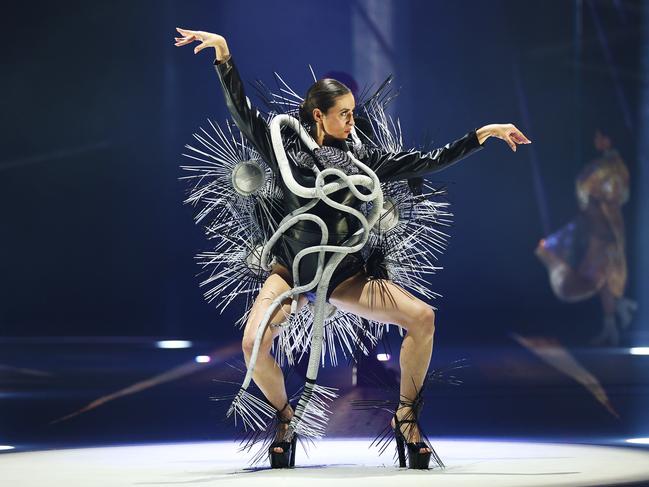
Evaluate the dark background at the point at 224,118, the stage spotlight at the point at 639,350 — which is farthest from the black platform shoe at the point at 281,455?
the stage spotlight at the point at 639,350

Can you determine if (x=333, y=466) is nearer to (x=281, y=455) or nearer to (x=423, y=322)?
(x=281, y=455)

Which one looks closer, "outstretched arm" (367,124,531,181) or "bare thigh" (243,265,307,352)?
"bare thigh" (243,265,307,352)

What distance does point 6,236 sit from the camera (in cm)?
894

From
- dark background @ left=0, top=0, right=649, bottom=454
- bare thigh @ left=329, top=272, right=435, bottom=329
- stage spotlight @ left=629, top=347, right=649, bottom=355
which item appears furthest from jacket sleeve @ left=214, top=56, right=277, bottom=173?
stage spotlight @ left=629, top=347, right=649, bottom=355

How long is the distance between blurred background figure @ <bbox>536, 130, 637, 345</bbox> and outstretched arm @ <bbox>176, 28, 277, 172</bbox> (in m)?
6.15

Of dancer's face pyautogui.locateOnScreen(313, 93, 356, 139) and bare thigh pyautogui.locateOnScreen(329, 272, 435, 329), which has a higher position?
dancer's face pyautogui.locateOnScreen(313, 93, 356, 139)

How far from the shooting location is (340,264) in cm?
323

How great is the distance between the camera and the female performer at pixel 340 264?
10.4 feet

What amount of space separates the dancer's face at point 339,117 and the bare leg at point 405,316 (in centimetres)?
44

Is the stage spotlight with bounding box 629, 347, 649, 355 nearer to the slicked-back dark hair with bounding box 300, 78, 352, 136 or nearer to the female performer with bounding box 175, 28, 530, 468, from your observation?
the female performer with bounding box 175, 28, 530, 468

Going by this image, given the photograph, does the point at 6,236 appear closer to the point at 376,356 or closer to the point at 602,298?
the point at 602,298

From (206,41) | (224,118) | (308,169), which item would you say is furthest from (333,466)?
(224,118)

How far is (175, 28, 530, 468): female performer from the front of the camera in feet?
10.4

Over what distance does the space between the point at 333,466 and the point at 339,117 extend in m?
0.99
